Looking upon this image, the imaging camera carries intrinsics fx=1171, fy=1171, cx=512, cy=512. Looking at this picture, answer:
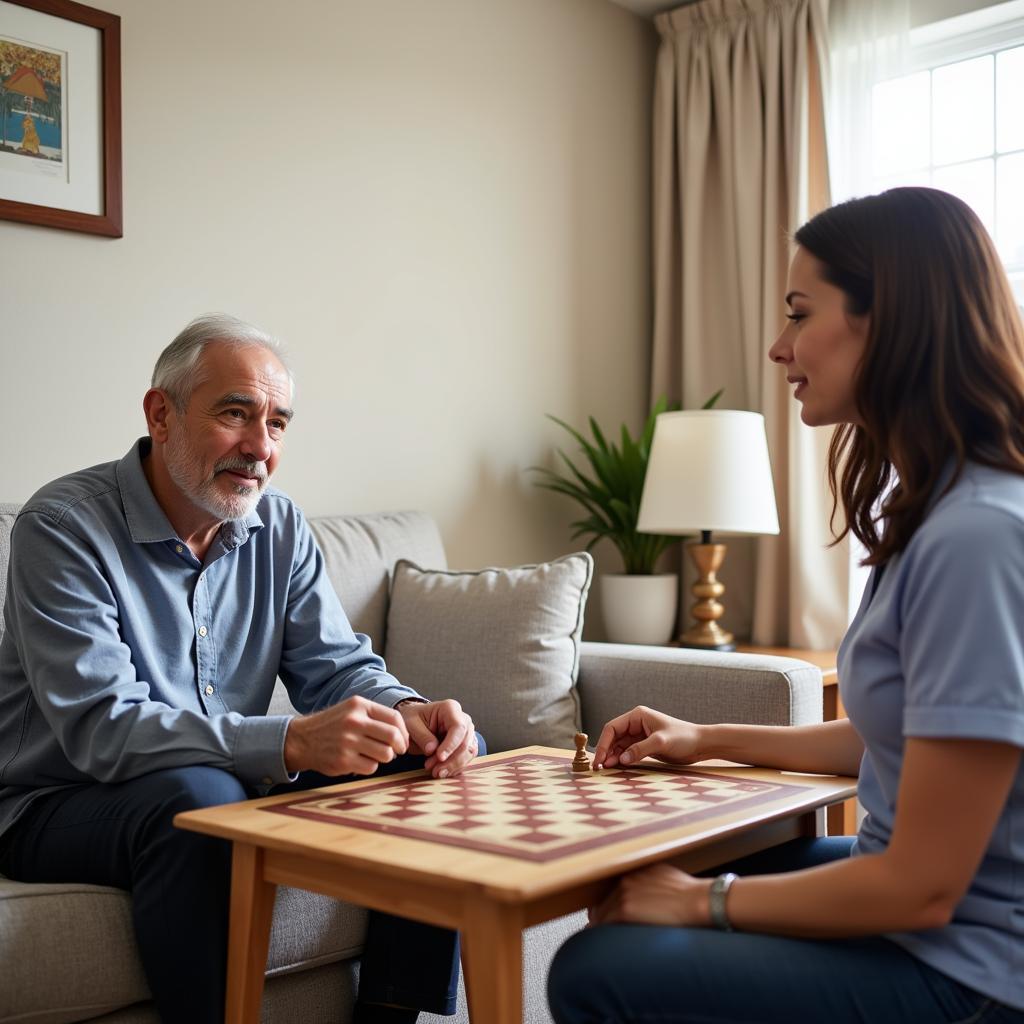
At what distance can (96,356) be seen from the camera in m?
2.46

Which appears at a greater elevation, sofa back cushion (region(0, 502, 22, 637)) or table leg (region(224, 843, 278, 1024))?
sofa back cushion (region(0, 502, 22, 637))

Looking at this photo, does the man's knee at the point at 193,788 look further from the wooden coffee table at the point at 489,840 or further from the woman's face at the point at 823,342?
the woman's face at the point at 823,342

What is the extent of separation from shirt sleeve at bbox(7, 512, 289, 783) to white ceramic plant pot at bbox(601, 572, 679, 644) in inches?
73.4

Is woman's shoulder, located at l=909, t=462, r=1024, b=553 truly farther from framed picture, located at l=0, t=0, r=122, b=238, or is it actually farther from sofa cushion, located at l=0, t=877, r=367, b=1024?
framed picture, located at l=0, t=0, r=122, b=238

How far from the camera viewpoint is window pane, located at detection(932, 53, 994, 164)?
3254 millimetres

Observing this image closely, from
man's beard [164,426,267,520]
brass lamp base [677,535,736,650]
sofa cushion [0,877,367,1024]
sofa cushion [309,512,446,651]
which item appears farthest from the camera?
brass lamp base [677,535,736,650]

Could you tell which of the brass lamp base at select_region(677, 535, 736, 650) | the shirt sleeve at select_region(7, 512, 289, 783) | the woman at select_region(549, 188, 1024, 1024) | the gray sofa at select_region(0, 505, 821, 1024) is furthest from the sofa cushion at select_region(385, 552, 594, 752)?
the woman at select_region(549, 188, 1024, 1024)

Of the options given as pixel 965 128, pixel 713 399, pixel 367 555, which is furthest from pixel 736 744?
pixel 965 128

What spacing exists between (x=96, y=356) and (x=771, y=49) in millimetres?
2187

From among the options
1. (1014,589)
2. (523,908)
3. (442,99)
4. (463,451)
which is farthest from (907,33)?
(523,908)

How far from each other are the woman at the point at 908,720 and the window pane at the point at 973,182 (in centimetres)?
223

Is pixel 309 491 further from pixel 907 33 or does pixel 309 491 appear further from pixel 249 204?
pixel 907 33

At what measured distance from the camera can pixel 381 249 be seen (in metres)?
3.03

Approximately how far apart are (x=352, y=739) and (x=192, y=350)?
0.75m
